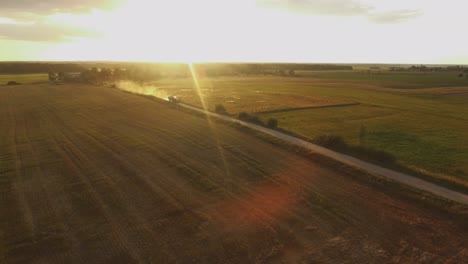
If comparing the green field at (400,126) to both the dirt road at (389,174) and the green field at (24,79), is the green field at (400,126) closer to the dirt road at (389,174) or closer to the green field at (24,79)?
the dirt road at (389,174)

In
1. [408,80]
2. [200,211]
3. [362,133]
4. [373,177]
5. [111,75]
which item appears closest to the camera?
[200,211]

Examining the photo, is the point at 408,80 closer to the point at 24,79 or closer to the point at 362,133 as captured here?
the point at 362,133

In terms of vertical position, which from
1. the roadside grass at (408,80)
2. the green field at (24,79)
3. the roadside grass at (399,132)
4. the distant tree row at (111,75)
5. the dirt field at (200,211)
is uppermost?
the distant tree row at (111,75)

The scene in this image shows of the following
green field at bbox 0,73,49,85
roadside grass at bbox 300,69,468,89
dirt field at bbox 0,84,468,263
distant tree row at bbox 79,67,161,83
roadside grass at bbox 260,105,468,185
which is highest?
distant tree row at bbox 79,67,161,83

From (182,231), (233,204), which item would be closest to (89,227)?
(182,231)

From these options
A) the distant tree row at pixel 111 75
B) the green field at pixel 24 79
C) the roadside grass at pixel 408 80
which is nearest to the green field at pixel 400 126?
the roadside grass at pixel 408 80

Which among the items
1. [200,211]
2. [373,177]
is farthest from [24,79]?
[373,177]

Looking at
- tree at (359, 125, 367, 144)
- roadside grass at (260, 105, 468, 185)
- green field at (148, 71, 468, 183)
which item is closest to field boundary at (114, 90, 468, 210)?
green field at (148, 71, 468, 183)

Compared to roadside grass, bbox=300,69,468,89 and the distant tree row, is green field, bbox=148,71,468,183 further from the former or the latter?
the distant tree row

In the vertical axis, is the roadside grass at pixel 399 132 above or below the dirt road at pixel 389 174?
below
